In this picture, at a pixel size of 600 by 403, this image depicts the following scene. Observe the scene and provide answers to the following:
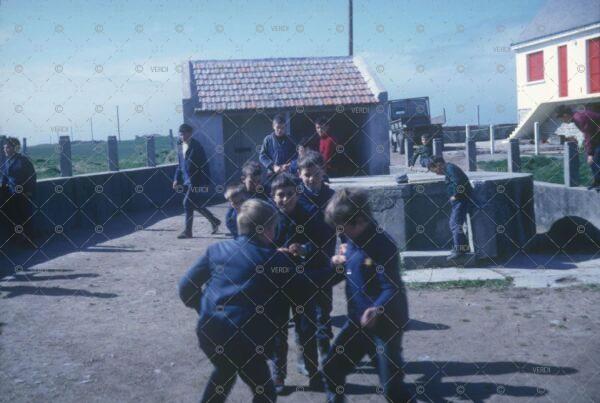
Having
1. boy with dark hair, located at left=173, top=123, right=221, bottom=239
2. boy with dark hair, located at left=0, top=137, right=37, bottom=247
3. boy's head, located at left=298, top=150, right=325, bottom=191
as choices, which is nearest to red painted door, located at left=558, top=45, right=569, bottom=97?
boy with dark hair, located at left=173, top=123, right=221, bottom=239

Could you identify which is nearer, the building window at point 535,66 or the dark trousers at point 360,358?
the dark trousers at point 360,358

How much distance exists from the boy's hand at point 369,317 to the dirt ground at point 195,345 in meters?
1.07

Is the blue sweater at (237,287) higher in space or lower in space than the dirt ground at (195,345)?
higher

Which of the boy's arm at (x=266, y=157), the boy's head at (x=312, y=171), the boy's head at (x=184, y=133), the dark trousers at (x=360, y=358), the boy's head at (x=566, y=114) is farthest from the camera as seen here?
the boy's head at (x=184, y=133)

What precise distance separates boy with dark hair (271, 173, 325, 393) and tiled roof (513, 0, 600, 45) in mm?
19916

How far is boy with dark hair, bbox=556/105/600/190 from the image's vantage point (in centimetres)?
825

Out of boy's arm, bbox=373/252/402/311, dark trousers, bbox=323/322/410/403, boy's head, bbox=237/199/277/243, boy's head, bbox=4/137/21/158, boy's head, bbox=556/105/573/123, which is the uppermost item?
boy's head, bbox=556/105/573/123

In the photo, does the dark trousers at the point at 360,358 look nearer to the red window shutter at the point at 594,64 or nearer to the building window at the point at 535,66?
the red window shutter at the point at 594,64

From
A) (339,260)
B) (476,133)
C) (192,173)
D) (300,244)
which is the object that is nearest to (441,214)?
(192,173)

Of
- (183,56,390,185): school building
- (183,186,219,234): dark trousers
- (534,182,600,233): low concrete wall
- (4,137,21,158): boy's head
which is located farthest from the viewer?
(183,56,390,185): school building

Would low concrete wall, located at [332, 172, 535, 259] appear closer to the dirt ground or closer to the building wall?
the dirt ground

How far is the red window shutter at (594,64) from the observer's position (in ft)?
67.2

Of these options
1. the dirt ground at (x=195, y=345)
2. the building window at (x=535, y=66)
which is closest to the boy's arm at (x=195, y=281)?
the dirt ground at (x=195, y=345)

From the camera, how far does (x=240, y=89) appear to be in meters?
18.2
